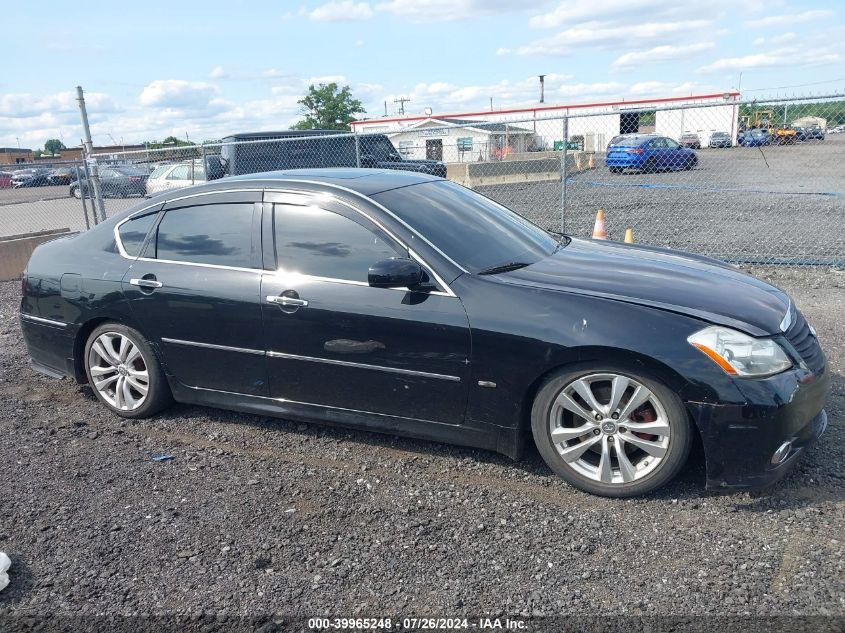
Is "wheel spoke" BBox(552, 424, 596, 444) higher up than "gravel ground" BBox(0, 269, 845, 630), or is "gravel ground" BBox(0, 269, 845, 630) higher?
"wheel spoke" BBox(552, 424, 596, 444)

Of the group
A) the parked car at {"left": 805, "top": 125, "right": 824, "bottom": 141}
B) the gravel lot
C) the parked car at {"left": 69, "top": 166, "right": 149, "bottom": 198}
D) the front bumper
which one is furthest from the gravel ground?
the parked car at {"left": 69, "top": 166, "right": 149, "bottom": 198}

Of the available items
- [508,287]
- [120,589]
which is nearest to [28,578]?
[120,589]

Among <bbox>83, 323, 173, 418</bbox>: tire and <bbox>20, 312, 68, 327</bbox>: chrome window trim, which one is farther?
<bbox>20, 312, 68, 327</bbox>: chrome window trim

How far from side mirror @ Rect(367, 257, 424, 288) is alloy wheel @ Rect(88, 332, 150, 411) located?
193 cm

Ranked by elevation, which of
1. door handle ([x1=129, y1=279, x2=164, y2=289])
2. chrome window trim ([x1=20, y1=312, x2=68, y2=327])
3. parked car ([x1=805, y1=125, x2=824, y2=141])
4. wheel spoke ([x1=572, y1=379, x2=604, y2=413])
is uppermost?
parked car ([x1=805, y1=125, x2=824, y2=141])

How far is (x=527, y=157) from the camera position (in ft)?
79.2

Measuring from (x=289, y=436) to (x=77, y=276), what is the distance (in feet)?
6.13

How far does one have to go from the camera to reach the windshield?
398 cm

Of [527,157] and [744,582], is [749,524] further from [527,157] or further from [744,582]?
[527,157]

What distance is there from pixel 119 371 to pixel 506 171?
19303 mm

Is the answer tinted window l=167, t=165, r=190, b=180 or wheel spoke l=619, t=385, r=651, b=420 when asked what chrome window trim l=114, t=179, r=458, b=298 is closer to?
wheel spoke l=619, t=385, r=651, b=420

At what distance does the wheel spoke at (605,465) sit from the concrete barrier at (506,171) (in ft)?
61.8

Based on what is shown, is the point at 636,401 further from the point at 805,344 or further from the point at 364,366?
the point at 364,366

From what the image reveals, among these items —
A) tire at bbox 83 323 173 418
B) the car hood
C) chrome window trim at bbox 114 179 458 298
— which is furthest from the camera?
tire at bbox 83 323 173 418
